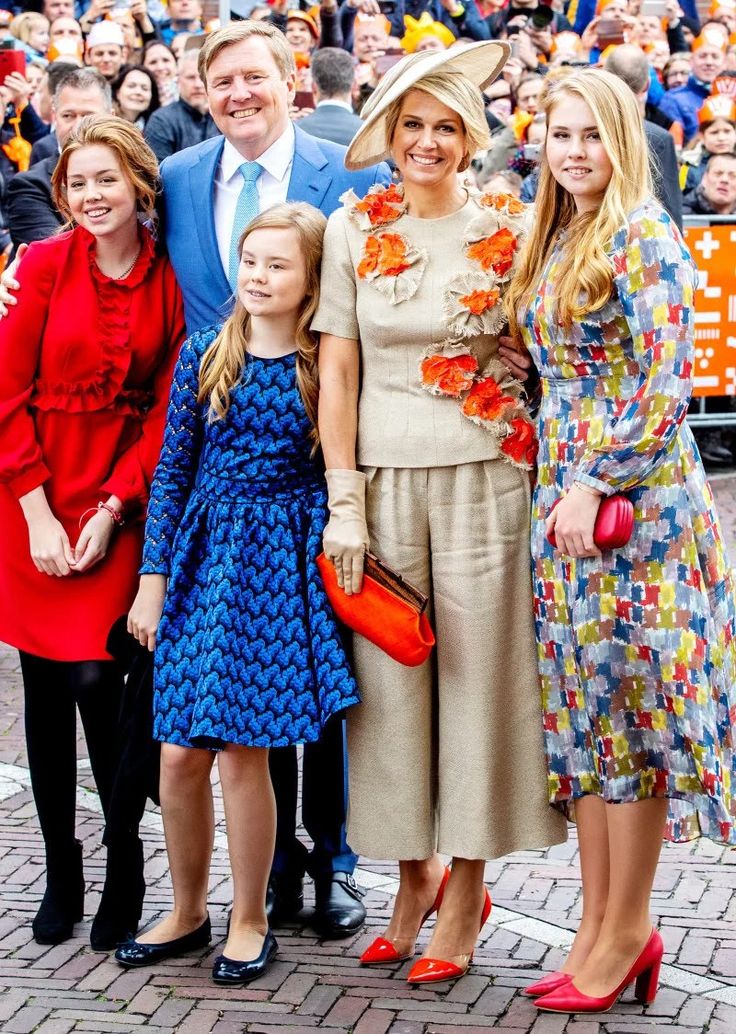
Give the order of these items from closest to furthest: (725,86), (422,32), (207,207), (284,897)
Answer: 1. (207,207)
2. (284,897)
3. (725,86)
4. (422,32)

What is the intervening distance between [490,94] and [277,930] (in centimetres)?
948

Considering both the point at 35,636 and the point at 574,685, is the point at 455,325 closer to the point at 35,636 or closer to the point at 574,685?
the point at 574,685

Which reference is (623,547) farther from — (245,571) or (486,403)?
(245,571)

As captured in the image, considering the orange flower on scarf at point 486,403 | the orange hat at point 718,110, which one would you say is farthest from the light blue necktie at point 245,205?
the orange hat at point 718,110

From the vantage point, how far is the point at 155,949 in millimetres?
3924

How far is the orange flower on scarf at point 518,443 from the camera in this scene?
3.65 m

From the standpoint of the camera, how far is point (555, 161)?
343cm

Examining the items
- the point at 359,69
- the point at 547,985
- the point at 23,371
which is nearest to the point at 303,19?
the point at 359,69

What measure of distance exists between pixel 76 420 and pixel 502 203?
A: 126cm

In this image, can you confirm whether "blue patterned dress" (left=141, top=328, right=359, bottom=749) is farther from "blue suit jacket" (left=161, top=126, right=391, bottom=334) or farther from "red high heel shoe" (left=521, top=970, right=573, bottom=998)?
"red high heel shoe" (left=521, top=970, right=573, bottom=998)

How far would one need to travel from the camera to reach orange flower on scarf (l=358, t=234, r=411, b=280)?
11.8ft

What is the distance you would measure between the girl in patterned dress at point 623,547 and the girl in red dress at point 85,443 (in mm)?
1086

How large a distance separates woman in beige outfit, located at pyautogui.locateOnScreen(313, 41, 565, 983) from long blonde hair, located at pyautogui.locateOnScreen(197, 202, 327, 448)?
0.05m

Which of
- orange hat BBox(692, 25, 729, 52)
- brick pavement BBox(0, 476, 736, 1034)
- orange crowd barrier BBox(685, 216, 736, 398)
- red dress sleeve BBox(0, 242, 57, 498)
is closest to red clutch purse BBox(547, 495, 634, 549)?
brick pavement BBox(0, 476, 736, 1034)
